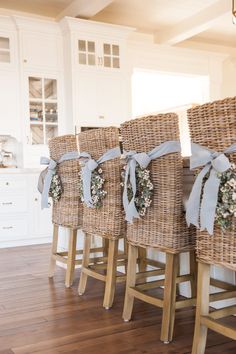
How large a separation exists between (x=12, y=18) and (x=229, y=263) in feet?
13.8

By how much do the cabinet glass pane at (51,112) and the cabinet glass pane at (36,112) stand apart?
0.27 ft

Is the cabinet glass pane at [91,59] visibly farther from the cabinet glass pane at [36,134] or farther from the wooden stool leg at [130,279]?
the wooden stool leg at [130,279]

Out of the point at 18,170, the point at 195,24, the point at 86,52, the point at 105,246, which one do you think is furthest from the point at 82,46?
the point at 105,246

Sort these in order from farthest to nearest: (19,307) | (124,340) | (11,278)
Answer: (11,278)
(19,307)
(124,340)

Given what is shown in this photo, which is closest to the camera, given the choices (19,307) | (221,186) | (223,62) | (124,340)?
(221,186)

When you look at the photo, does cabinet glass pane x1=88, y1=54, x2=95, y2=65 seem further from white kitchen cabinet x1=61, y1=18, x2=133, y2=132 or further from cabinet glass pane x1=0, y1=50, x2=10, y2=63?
cabinet glass pane x1=0, y1=50, x2=10, y2=63

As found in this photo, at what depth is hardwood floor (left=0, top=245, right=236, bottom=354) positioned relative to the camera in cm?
192

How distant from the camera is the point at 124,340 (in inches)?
78.4

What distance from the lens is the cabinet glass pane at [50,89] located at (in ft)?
17.0

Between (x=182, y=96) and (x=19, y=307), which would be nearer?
(x=19, y=307)

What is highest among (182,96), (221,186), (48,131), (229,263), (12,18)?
(12,18)

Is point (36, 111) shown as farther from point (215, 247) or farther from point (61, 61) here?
point (215, 247)

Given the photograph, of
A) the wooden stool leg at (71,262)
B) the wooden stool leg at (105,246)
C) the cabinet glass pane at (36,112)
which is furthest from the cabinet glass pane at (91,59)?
the wooden stool leg at (71,262)

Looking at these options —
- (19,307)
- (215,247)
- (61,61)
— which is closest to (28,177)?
(61,61)
